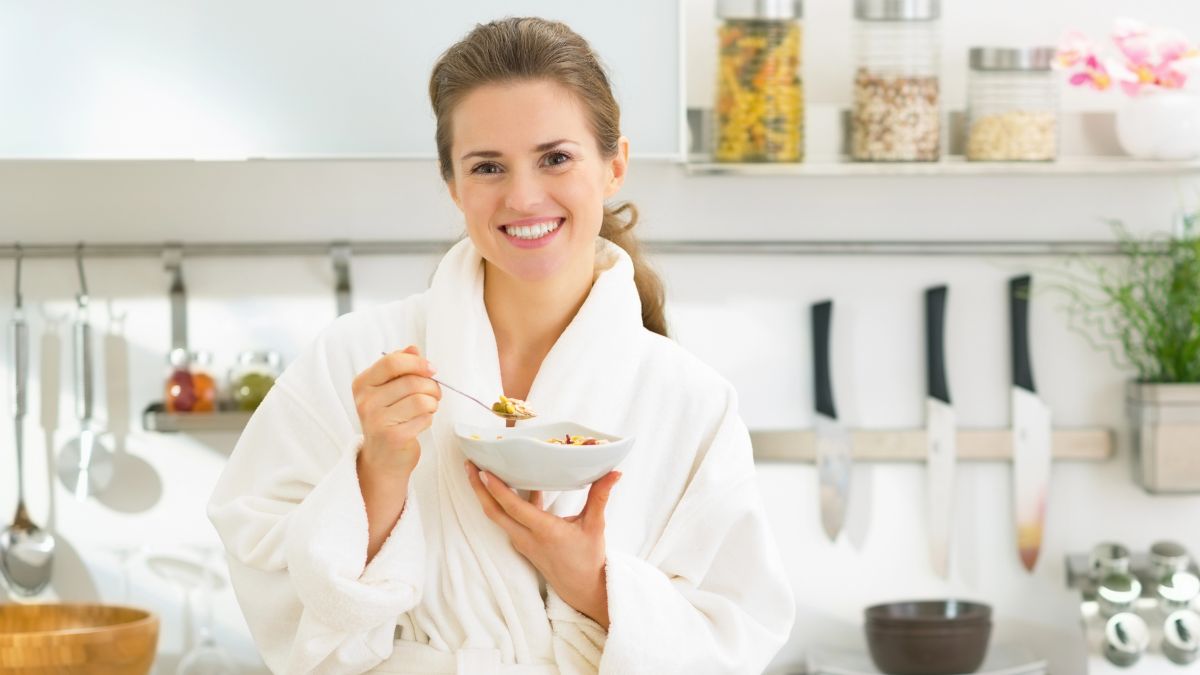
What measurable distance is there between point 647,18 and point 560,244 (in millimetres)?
809

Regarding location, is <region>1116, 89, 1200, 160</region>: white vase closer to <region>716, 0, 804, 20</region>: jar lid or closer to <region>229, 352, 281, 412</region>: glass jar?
<region>716, 0, 804, 20</region>: jar lid

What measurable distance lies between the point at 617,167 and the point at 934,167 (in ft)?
2.95

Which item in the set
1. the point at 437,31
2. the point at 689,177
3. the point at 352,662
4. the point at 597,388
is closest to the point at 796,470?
the point at 689,177

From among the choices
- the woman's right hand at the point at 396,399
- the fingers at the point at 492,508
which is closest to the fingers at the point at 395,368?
the woman's right hand at the point at 396,399

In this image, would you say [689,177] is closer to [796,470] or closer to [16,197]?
[796,470]

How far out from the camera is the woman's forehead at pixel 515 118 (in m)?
1.29

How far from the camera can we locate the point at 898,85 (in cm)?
221

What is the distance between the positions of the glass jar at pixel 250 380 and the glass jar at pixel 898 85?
2.99 feet

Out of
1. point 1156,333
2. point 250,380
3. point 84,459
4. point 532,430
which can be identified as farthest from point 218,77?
point 1156,333

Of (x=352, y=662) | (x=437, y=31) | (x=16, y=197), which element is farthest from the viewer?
(x=16, y=197)

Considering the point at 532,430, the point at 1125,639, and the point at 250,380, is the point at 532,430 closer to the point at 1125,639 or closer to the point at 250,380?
the point at 250,380

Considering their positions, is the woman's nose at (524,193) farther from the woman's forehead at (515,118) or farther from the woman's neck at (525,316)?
the woman's neck at (525,316)

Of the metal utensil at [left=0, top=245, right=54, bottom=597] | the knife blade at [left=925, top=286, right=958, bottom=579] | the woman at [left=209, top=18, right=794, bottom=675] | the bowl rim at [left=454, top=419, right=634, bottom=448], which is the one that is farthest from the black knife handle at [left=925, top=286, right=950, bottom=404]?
the metal utensil at [left=0, top=245, right=54, bottom=597]

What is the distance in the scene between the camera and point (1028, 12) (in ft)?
7.86
